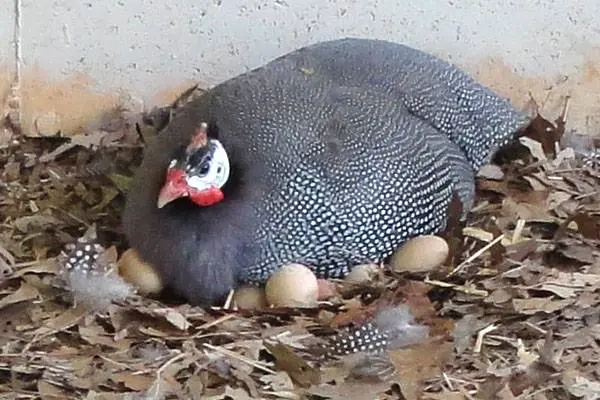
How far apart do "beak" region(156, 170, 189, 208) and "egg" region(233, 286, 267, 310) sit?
158 millimetres

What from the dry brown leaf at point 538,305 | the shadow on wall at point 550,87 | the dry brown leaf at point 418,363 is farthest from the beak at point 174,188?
the shadow on wall at point 550,87

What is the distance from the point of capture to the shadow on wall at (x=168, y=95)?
222cm

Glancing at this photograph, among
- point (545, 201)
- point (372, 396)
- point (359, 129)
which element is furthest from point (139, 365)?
point (545, 201)

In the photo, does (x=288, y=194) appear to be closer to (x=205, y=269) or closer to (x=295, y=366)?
(x=205, y=269)

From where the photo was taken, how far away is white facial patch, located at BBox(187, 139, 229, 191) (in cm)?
171

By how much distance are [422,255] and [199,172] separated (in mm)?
306

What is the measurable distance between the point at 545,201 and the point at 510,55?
0.33 meters

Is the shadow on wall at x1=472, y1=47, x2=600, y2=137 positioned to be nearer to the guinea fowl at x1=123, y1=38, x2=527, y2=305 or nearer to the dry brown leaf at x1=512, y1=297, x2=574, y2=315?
the guinea fowl at x1=123, y1=38, x2=527, y2=305

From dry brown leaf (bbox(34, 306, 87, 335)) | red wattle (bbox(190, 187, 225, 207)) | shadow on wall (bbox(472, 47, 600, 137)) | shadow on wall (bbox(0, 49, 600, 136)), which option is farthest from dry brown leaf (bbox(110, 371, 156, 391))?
shadow on wall (bbox(472, 47, 600, 137))

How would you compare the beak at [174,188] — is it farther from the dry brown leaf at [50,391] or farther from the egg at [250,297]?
the dry brown leaf at [50,391]

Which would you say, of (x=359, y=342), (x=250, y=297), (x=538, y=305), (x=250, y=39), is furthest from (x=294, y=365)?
(x=250, y=39)

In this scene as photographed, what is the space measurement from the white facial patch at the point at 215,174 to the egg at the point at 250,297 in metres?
0.14

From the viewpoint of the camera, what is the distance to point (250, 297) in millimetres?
1777

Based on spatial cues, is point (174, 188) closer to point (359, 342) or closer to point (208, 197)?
point (208, 197)
